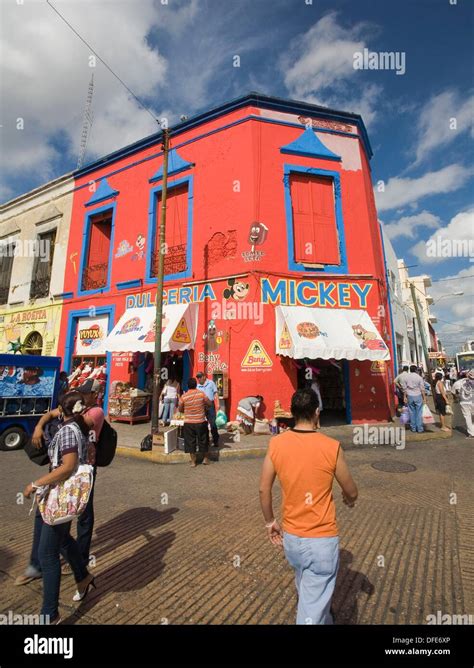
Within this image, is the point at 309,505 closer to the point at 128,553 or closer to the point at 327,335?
the point at 128,553

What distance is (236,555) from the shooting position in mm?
3588

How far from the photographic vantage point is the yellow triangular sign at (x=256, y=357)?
416 inches

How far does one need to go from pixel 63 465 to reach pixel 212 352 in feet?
27.9

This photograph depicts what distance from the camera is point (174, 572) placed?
3.30m

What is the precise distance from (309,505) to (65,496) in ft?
6.07

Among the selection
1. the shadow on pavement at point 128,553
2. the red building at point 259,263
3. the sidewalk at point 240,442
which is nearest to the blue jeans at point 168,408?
the sidewalk at point 240,442

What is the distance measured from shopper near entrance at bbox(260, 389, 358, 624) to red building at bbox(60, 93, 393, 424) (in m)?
7.26

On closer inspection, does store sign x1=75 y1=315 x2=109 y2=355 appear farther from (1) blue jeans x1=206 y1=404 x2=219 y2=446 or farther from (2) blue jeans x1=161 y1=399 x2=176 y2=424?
(1) blue jeans x1=206 y1=404 x2=219 y2=446

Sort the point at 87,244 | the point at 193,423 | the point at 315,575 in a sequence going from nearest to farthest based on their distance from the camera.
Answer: the point at 315,575 → the point at 193,423 → the point at 87,244

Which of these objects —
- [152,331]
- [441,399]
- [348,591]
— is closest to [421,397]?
[441,399]

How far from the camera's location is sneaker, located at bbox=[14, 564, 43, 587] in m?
3.12

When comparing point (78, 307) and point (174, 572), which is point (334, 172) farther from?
point (174, 572)

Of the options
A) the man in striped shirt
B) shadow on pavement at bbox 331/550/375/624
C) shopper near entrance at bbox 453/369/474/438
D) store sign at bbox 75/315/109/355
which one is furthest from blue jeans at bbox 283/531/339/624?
store sign at bbox 75/315/109/355
